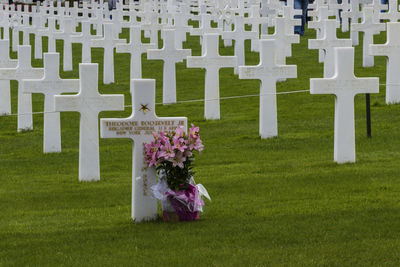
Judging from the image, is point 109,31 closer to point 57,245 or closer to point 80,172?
point 80,172

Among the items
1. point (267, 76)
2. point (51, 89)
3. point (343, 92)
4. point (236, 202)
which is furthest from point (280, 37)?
point (236, 202)

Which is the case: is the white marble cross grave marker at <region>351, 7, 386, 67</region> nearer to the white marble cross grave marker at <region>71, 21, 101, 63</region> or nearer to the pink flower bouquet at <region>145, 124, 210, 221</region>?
the white marble cross grave marker at <region>71, 21, 101, 63</region>

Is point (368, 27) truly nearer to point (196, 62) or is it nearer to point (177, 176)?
point (196, 62)

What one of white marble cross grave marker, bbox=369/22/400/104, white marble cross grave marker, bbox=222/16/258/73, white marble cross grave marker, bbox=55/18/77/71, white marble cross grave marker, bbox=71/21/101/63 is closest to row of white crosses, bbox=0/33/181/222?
white marble cross grave marker, bbox=369/22/400/104

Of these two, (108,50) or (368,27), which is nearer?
(368,27)

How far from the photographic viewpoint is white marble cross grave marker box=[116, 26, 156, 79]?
750 inches

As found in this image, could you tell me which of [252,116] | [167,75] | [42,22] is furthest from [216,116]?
[42,22]

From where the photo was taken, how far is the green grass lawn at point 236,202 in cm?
755

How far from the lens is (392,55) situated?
14773mm

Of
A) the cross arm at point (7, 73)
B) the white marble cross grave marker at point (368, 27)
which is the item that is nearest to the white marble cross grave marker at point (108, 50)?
the white marble cross grave marker at point (368, 27)

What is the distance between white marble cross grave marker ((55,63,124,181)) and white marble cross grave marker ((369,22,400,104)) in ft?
15.5

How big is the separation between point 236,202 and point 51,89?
418 cm

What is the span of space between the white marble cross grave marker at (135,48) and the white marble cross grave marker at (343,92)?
8233 mm

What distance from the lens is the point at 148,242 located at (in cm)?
793
